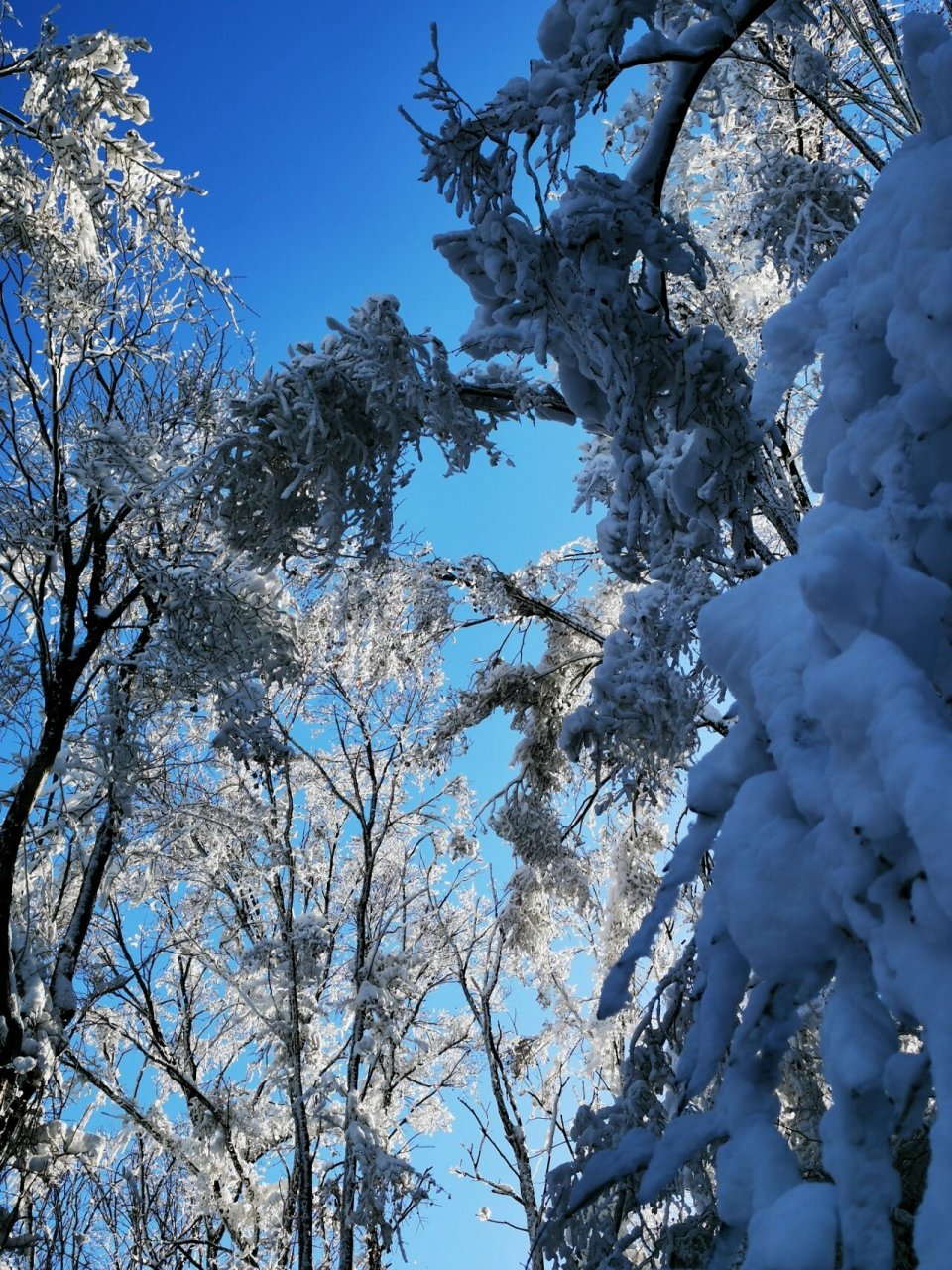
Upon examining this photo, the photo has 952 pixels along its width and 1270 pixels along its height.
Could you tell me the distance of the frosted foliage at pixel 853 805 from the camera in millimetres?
809

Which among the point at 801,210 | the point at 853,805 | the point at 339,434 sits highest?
the point at 801,210

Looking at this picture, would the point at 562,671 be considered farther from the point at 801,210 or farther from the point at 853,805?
the point at 853,805

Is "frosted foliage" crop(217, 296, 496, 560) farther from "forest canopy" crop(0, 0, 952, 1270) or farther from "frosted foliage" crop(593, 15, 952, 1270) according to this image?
"frosted foliage" crop(593, 15, 952, 1270)

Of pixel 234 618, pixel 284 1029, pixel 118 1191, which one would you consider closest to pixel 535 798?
pixel 234 618

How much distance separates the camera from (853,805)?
34.0 inches

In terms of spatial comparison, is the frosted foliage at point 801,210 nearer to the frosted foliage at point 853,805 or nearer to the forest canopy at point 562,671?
the forest canopy at point 562,671

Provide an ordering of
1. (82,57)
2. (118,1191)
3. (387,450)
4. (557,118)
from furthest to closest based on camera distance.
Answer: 1. (118,1191)
2. (82,57)
3. (387,450)
4. (557,118)

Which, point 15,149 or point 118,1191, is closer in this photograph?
point 15,149

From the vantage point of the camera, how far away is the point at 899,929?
2.73ft

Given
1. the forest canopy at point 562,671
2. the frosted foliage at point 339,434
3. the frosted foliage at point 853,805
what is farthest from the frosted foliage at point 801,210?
the frosted foliage at point 853,805

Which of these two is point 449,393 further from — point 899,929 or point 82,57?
point 82,57

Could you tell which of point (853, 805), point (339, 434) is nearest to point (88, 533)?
point (339, 434)

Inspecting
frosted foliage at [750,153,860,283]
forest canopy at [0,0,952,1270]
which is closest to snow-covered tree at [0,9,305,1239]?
forest canopy at [0,0,952,1270]

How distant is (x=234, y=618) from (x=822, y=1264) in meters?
5.19
